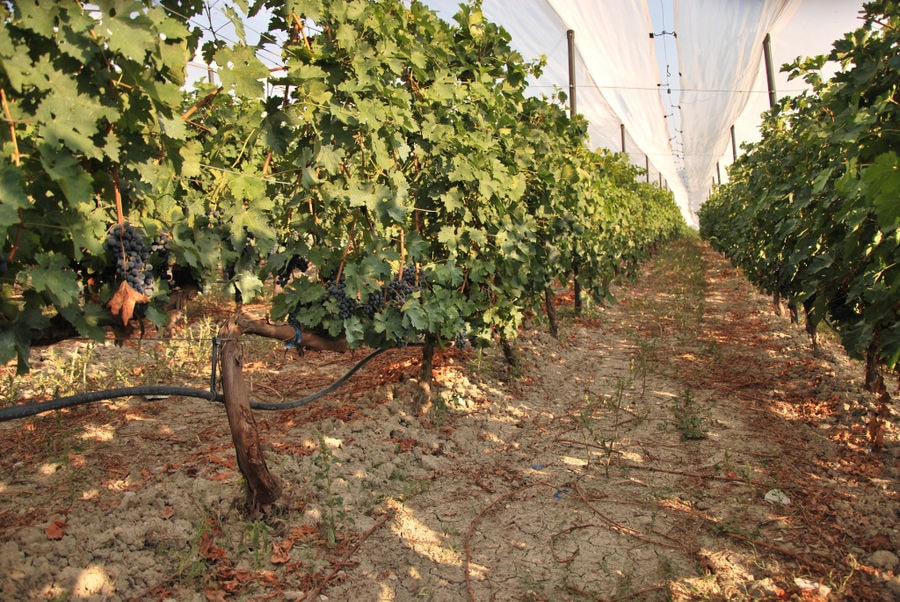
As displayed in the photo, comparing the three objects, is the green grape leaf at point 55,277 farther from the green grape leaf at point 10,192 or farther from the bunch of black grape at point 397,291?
the bunch of black grape at point 397,291

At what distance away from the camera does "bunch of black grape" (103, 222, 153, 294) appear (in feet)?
7.03

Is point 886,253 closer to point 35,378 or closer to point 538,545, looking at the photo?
point 538,545

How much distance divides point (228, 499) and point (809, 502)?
9.03 ft

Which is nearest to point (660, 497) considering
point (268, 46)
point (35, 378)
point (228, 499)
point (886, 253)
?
point (886, 253)

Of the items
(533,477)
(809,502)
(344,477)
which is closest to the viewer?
(809,502)

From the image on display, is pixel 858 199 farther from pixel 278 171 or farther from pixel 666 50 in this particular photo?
pixel 666 50

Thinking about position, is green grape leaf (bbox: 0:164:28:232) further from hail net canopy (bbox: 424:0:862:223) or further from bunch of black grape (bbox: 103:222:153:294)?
hail net canopy (bbox: 424:0:862:223)

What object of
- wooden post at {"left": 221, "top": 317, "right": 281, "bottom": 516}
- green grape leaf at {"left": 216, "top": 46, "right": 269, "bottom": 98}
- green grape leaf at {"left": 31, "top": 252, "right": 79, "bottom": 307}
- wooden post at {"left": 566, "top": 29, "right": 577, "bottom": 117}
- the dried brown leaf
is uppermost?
wooden post at {"left": 566, "top": 29, "right": 577, "bottom": 117}

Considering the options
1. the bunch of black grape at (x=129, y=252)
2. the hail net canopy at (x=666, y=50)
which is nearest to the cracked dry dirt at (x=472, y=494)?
the bunch of black grape at (x=129, y=252)

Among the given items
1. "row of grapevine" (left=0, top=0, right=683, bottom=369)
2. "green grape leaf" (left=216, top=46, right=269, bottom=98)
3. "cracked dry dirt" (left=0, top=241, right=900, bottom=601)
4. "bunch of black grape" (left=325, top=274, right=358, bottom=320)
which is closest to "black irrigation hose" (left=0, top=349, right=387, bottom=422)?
"row of grapevine" (left=0, top=0, right=683, bottom=369)

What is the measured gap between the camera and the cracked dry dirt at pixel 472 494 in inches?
98.6

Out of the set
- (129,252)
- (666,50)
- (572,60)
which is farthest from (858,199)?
(666,50)

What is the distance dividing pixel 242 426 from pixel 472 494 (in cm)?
127

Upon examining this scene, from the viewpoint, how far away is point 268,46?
2676mm
